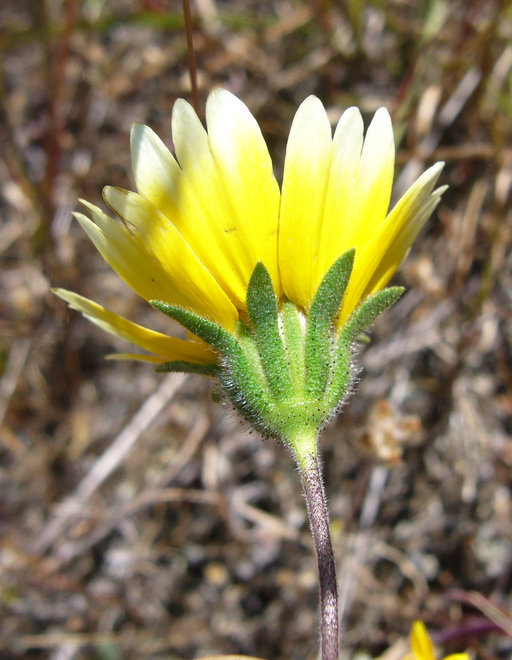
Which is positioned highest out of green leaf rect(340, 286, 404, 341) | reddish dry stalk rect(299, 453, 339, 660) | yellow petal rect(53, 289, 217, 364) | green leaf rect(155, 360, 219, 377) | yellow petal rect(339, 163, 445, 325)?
yellow petal rect(339, 163, 445, 325)

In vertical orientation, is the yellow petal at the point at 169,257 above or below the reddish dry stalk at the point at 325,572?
above

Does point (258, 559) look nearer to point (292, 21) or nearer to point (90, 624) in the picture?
point (90, 624)

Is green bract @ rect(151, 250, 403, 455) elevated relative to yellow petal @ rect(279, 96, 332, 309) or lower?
lower

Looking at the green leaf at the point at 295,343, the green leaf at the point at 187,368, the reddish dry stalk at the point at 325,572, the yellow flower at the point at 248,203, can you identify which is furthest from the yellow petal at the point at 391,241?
the reddish dry stalk at the point at 325,572

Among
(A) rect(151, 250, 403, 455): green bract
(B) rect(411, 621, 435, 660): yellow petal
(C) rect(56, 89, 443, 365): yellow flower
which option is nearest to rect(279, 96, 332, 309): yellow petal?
(C) rect(56, 89, 443, 365): yellow flower

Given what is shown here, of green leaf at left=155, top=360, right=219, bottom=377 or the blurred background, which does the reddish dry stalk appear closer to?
green leaf at left=155, top=360, right=219, bottom=377

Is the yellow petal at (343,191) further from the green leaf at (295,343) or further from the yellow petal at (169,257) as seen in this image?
the yellow petal at (169,257)

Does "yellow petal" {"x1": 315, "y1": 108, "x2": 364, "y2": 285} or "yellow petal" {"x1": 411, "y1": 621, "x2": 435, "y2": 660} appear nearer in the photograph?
"yellow petal" {"x1": 315, "y1": 108, "x2": 364, "y2": 285}
